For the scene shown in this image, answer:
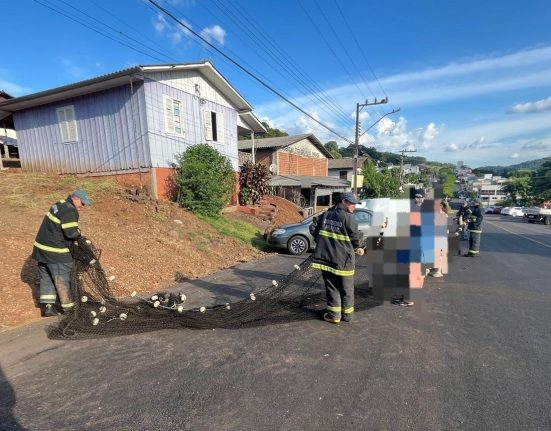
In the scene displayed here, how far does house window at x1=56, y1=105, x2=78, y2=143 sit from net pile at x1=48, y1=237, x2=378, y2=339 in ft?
34.3

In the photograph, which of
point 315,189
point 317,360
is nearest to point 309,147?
point 315,189

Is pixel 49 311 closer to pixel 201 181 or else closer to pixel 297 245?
pixel 297 245

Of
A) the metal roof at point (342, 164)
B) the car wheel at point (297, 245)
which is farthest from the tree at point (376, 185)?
the car wheel at point (297, 245)

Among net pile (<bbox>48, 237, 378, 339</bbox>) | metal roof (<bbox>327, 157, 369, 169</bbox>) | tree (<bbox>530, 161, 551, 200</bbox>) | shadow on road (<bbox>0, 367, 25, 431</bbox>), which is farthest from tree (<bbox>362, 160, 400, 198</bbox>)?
tree (<bbox>530, 161, 551, 200</bbox>)

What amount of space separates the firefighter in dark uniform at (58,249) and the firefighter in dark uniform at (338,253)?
3405mm

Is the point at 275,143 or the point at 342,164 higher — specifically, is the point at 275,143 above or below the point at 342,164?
above

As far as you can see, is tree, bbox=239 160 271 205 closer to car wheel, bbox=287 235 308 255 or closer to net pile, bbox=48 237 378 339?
car wheel, bbox=287 235 308 255

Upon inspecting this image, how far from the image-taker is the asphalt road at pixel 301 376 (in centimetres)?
251

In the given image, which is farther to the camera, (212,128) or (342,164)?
(342,164)

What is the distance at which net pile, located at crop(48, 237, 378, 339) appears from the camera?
13.3 ft

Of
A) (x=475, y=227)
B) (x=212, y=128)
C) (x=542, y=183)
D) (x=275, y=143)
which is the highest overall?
(x=275, y=143)

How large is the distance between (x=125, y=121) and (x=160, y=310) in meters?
9.44

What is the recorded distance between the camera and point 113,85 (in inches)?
446

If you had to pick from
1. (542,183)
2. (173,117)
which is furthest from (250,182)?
(542,183)
